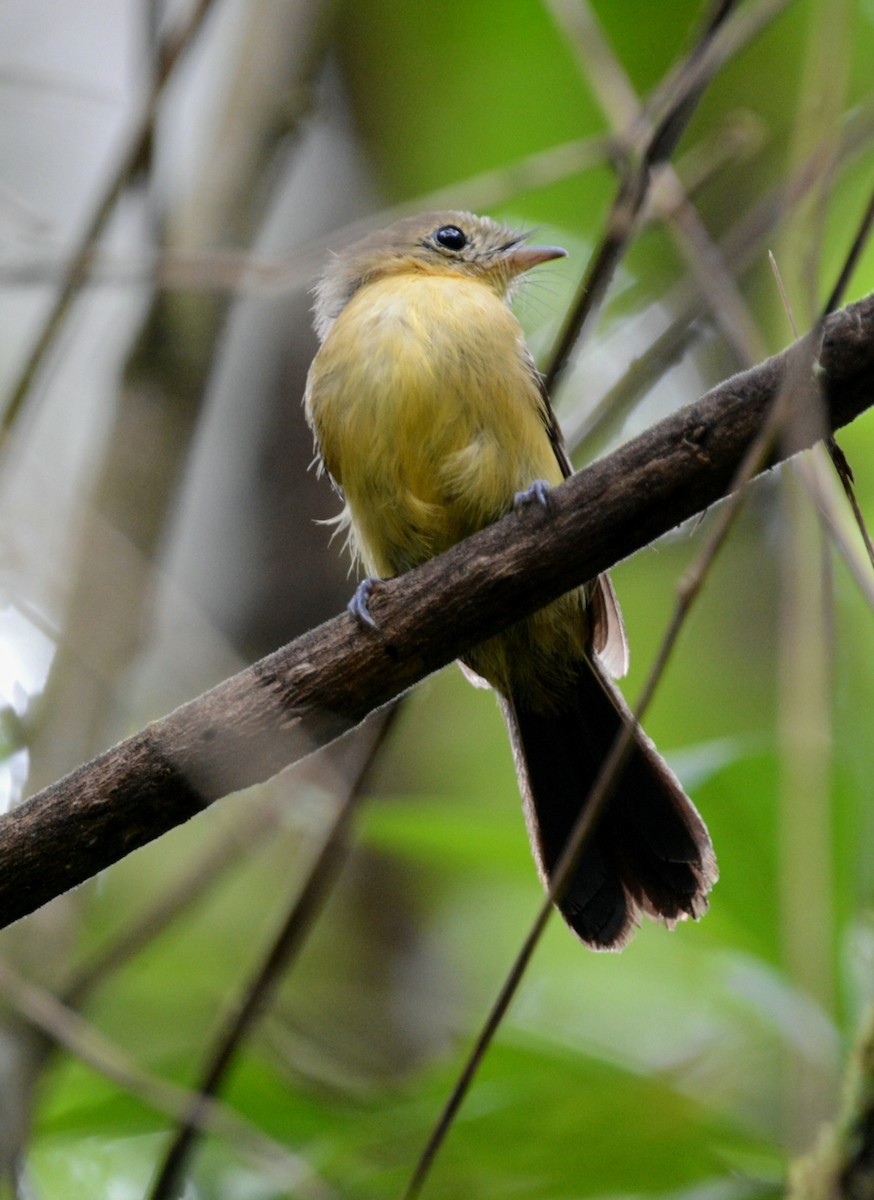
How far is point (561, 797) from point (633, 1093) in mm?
739

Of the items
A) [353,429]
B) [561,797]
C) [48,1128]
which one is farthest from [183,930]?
[353,429]

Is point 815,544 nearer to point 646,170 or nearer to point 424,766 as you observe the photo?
point 646,170

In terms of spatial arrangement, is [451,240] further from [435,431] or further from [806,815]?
[806,815]

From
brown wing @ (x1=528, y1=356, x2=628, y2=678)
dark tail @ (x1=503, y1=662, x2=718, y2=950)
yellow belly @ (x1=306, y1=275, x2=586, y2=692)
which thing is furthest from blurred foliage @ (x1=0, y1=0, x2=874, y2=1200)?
yellow belly @ (x1=306, y1=275, x2=586, y2=692)

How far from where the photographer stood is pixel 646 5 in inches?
228

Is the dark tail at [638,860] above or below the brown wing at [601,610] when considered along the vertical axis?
below

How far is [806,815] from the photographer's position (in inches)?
123

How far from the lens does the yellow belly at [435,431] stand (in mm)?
3334

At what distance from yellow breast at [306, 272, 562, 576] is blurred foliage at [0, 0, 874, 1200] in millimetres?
458

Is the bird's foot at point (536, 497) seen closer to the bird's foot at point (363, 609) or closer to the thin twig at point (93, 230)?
the bird's foot at point (363, 609)

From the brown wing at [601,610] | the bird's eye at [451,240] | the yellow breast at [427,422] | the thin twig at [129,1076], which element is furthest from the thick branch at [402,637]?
the bird's eye at [451,240]

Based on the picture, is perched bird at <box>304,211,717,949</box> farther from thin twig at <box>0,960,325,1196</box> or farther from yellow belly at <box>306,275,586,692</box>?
thin twig at <box>0,960,325,1196</box>

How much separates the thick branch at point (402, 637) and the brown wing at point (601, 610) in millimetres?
1069

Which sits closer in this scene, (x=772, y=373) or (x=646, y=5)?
(x=772, y=373)
